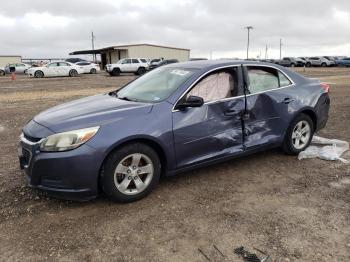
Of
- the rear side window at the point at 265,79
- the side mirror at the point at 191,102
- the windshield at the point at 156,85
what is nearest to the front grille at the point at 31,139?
the windshield at the point at 156,85

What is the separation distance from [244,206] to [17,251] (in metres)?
2.29

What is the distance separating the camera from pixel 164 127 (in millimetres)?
4250

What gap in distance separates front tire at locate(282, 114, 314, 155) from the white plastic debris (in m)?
0.12

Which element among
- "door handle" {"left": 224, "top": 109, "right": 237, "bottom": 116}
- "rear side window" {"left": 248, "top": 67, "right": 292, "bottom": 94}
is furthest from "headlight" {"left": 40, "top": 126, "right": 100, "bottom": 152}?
"rear side window" {"left": 248, "top": 67, "right": 292, "bottom": 94}

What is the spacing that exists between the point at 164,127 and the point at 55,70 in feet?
97.3

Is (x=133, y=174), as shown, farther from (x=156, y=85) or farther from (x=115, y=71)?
(x=115, y=71)

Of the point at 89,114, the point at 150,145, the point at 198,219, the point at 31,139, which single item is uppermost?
the point at 89,114

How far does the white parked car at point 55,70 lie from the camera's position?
104ft

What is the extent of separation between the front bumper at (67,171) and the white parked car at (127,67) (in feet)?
102

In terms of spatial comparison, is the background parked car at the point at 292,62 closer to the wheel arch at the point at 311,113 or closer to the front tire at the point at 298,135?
the wheel arch at the point at 311,113

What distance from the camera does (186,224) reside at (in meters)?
3.75

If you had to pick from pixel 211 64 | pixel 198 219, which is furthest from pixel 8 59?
pixel 198 219

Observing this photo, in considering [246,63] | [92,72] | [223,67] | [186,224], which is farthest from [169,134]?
[92,72]

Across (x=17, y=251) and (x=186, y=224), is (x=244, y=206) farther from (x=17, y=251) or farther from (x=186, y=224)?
(x=17, y=251)
